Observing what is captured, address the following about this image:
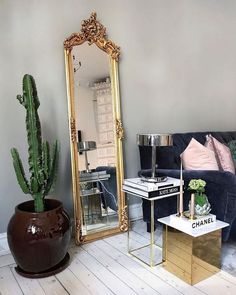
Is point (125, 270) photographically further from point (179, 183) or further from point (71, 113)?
point (71, 113)

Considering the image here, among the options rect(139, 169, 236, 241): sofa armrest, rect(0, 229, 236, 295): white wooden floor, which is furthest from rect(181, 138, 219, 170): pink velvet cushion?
rect(0, 229, 236, 295): white wooden floor

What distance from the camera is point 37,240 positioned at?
1937 millimetres

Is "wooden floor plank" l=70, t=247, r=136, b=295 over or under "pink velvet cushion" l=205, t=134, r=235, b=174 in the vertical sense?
under

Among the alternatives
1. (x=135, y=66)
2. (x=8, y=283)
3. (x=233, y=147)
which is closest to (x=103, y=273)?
(x=8, y=283)

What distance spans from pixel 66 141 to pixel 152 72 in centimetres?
117

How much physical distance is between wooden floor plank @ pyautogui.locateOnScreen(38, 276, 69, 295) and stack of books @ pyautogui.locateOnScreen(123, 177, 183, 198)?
81 cm

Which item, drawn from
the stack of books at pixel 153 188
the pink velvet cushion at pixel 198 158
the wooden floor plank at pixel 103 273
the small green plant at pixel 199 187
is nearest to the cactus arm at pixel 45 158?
the stack of books at pixel 153 188

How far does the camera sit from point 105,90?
105 inches

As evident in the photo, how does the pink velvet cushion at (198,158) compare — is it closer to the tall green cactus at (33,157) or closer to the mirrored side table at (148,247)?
the mirrored side table at (148,247)

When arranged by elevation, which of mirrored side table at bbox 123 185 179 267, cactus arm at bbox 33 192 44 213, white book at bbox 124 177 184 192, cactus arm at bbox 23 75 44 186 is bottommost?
mirrored side table at bbox 123 185 179 267

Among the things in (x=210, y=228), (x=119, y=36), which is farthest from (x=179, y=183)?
(x=119, y=36)

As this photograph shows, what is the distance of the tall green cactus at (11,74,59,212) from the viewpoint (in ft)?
6.67

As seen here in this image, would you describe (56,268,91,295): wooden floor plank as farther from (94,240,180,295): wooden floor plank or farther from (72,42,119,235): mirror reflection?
(72,42,119,235): mirror reflection

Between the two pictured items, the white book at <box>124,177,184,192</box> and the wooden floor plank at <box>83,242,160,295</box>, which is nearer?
the wooden floor plank at <box>83,242,160,295</box>
